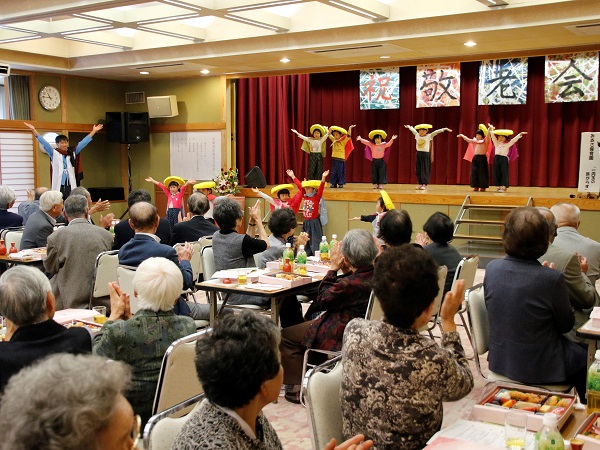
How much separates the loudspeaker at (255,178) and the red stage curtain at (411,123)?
1.06 meters

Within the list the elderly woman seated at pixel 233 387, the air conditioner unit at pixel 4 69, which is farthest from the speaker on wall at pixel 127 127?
the elderly woman seated at pixel 233 387

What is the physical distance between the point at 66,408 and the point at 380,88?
11.5m

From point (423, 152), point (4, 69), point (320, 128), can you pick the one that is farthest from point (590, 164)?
point (4, 69)

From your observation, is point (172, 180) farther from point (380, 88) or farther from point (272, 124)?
point (380, 88)

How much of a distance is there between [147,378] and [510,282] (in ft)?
5.72

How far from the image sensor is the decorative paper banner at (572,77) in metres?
10.1

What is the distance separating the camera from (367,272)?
3.99 metres

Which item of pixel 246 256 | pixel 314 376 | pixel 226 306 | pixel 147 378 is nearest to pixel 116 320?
pixel 147 378

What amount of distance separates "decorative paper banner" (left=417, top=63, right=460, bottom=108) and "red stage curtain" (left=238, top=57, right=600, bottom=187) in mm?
1080

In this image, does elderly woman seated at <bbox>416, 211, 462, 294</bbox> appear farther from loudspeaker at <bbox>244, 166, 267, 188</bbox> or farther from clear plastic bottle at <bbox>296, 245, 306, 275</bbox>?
loudspeaker at <bbox>244, 166, 267, 188</bbox>

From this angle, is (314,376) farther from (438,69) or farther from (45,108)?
(45,108)

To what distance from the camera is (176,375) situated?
2688mm

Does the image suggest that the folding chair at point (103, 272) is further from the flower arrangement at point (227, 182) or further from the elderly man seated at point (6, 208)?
the flower arrangement at point (227, 182)

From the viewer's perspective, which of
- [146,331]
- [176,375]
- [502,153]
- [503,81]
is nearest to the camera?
[176,375]
